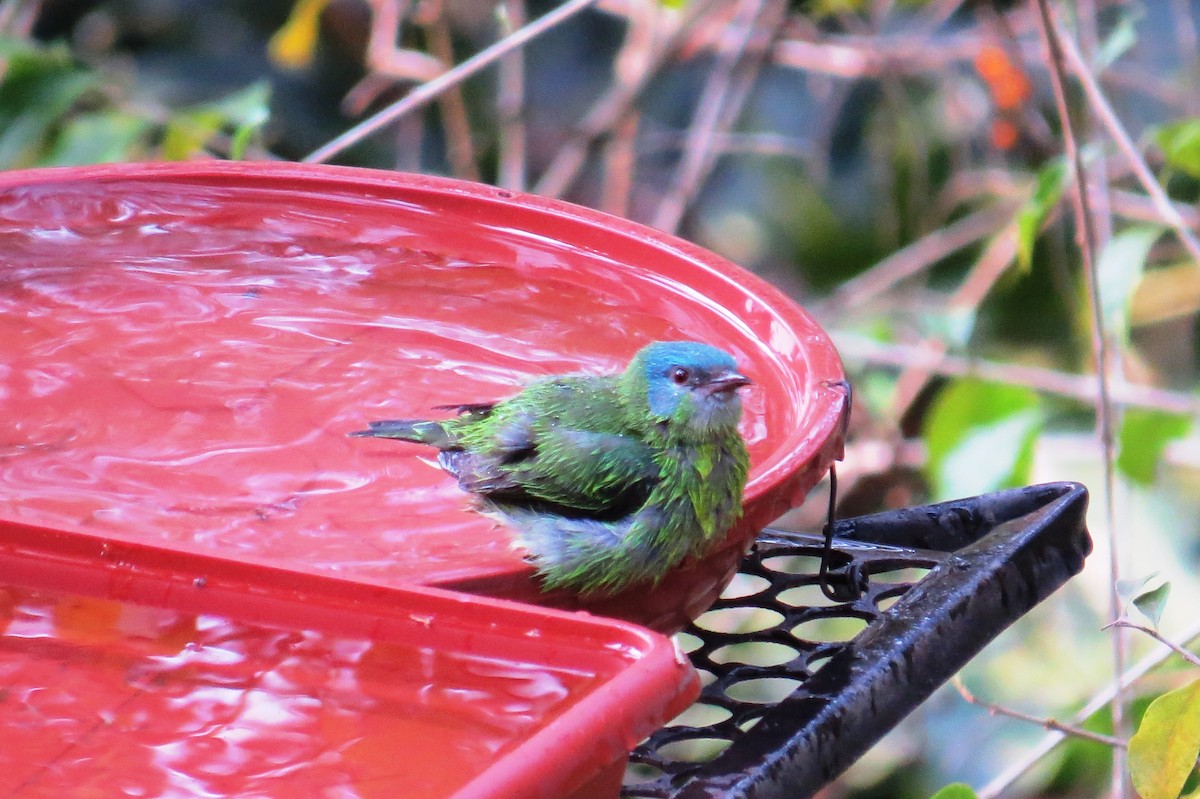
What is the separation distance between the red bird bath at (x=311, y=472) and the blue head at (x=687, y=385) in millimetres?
86

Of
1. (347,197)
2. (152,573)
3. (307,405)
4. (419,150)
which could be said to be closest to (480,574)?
(152,573)

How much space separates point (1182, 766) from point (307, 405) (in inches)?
49.6

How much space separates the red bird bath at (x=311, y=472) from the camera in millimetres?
1223

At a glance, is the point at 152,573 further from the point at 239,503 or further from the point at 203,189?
the point at 203,189

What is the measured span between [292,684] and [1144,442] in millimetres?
2380

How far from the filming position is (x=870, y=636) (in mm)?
1626

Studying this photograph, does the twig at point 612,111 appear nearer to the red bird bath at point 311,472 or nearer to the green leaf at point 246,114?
the green leaf at point 246,114

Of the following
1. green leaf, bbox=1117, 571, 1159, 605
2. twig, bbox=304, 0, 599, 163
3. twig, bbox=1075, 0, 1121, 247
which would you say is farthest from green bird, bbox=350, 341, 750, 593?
twig, bbox=1075, 0, 1121, 247

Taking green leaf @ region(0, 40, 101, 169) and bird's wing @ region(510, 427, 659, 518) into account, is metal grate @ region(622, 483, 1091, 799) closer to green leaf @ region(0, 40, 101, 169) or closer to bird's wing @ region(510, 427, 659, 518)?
bird's wing @ region(510, 427, 659, 518)

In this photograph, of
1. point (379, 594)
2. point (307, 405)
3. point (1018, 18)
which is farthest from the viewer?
point (1018, 18)

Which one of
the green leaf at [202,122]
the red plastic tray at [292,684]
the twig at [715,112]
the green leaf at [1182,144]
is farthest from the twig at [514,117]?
the red plastic tray at [292,684]

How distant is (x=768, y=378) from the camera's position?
2188 mm

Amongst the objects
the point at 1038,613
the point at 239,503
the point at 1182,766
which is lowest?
the point at 1038,613

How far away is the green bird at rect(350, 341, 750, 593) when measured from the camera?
1940 millimetres
